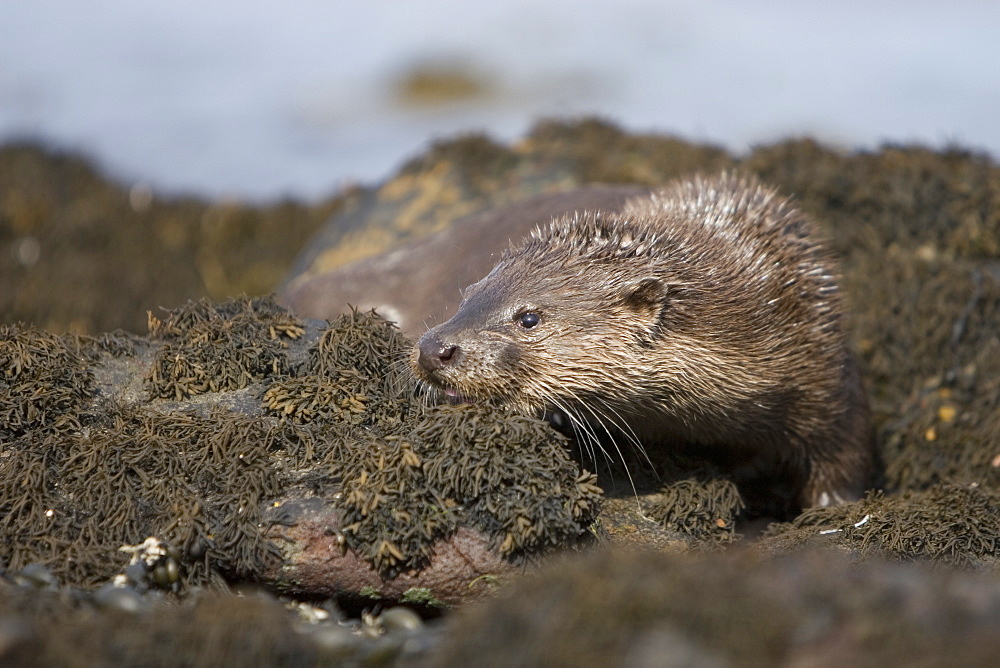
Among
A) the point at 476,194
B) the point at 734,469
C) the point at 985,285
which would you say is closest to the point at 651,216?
the point at 734,469

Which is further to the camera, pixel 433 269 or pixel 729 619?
pixel 433 269

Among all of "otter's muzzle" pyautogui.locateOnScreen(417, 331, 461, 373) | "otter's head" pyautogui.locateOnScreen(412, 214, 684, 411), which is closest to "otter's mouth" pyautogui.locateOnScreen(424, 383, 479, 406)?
"otter's head" pyautogui.locateOnScreen(412, 214, 684, 411)

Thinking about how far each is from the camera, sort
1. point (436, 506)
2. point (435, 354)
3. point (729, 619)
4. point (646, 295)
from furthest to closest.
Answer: point (646, 295)
point (435, 354)
point (436, 506)
point (729, 619)

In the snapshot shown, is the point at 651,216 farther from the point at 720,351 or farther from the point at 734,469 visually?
the point at 734,469

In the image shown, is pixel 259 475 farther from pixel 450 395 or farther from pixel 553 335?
pixel 553 335

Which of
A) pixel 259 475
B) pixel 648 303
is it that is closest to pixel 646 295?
pixel 648 303

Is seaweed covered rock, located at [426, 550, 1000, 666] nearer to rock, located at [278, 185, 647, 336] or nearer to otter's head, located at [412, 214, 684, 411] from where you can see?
otter's head, located at [412, 214, 684, 411]
